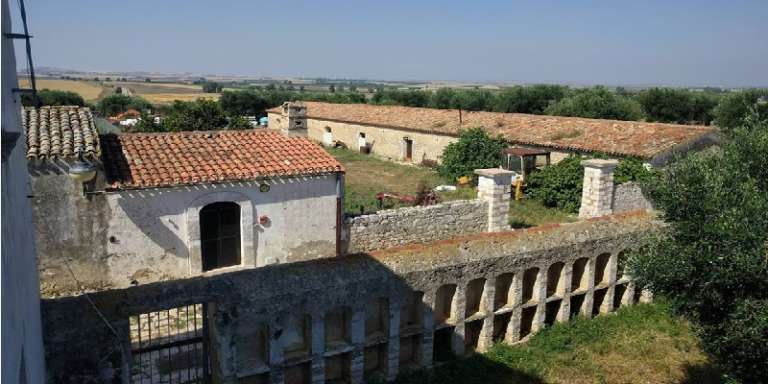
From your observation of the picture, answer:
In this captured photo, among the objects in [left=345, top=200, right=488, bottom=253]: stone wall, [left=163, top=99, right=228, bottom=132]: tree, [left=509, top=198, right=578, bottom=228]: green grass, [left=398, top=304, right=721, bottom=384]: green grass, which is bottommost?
[left=509, top=198, right=578, bottom=228]: green grass

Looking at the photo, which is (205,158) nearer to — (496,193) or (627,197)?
(496,193)

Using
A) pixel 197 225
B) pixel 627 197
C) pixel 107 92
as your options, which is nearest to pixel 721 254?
pixel 197 225

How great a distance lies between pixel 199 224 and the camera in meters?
12.1

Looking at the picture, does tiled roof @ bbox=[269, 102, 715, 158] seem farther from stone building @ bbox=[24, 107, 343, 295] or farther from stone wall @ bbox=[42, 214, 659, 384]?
stone building @ bbox=[24, 107, 343, 295]

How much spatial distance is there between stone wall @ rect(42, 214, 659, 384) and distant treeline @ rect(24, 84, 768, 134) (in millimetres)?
24820

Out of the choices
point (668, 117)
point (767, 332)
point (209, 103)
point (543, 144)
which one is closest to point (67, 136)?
point (767, 332)

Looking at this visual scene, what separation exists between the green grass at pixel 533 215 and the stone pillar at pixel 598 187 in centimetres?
154

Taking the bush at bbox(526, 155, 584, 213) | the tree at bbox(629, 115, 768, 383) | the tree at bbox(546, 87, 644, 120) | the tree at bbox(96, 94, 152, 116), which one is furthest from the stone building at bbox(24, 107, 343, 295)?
the tree at bbox(96, 94, 152, 116)

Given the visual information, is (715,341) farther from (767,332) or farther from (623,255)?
(623,255)

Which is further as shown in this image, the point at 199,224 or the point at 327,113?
the point at 327,113

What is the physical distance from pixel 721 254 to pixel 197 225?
9843 mm

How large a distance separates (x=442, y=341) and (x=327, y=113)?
35.3 m

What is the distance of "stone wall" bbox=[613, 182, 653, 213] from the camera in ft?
54.9

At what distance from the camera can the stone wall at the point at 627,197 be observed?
54.9ft
